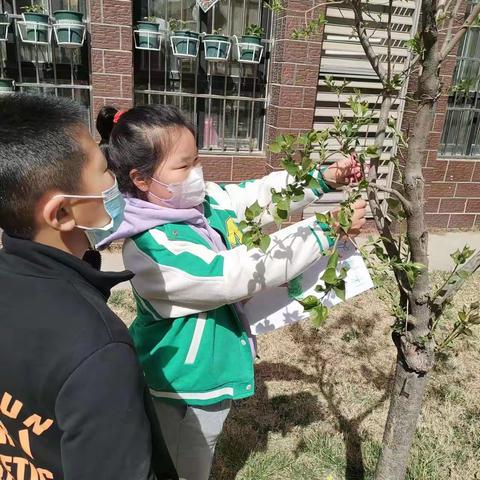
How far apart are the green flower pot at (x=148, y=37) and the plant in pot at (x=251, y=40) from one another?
80cm

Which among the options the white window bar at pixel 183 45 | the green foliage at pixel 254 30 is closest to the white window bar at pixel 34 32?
the white window bar at pixel 183 45

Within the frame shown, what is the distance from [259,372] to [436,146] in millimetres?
3733

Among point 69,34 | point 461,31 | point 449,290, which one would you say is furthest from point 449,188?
point 461,31

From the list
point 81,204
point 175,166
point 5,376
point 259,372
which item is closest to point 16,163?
point 81,204

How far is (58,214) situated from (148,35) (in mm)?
3830

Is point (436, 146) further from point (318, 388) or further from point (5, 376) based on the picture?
point (5, 376)

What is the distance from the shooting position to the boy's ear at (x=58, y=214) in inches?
42.9

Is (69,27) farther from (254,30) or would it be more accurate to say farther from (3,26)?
(254,30)

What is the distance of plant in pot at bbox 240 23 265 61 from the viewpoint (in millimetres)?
4773

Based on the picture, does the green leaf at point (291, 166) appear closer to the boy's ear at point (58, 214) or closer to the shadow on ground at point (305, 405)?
the boy's ear at point (58, 214)

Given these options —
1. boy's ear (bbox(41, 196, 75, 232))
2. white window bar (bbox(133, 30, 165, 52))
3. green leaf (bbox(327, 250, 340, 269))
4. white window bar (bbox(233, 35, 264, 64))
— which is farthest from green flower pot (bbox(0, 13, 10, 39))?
green leaf (bbox(327, 250, 340, 269))

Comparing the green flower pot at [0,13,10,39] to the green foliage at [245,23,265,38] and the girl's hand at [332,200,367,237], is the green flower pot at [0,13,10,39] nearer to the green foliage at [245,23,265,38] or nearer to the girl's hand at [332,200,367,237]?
the green foliage at [245,23,265,38]

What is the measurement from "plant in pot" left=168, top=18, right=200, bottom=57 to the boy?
3701mm

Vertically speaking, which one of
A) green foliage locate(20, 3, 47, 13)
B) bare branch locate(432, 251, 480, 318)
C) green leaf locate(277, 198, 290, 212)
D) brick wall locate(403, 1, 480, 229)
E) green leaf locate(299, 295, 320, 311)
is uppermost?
green foliage locate(20, 3, 47, 13)
